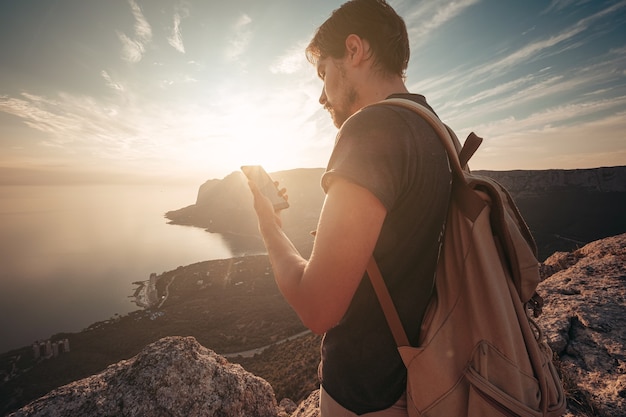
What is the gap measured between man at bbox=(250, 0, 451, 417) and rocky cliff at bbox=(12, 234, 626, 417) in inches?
114

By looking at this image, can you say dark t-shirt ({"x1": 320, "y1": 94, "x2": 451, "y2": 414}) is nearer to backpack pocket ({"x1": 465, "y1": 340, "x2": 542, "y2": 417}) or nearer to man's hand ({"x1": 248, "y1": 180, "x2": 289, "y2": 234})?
backpack pocket ({"x1": 465, "y1": 340, "x2": 542, "y2": 417})

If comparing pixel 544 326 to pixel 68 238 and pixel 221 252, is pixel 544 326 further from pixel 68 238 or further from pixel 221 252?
pixel 68 238

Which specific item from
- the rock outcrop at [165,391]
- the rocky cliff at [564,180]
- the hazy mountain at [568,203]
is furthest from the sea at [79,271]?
the rocky cliff at [564,180]

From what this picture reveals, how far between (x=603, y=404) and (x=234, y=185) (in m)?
176

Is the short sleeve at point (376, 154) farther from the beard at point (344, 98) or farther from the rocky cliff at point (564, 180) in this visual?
A: the rocky cliff at point (564, 180)

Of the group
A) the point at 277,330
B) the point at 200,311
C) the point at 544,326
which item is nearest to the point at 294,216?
the point at 200,311

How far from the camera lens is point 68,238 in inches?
6339

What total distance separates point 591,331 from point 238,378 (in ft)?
16.6

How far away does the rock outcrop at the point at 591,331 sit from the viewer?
275cm

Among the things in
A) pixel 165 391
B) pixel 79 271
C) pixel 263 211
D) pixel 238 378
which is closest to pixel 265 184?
pixel 263 211

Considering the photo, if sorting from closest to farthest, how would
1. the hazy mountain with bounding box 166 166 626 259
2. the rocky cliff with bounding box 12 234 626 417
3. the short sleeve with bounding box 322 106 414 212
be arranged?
the short sleeve with bounding box 322 106 414 212 → the rocky cliff with bounding box 12 234 626 417 → the hazy mountain with bounding box 166 166 626 259

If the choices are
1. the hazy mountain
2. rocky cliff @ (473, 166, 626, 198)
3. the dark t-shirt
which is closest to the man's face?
the dark t-shirt

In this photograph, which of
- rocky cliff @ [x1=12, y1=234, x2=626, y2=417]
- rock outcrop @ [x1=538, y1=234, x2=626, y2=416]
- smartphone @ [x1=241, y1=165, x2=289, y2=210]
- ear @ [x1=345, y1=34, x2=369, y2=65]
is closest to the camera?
ear @ [x1=345, y1=34, x2=369, y2=65]

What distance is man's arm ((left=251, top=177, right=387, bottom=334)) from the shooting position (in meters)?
0.90
